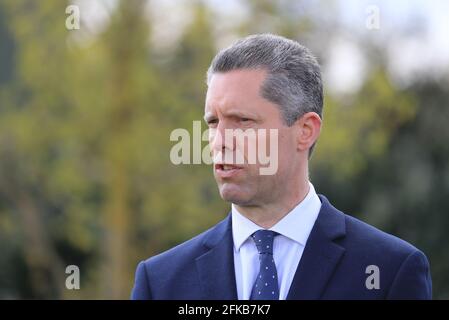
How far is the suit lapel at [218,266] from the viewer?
9.13 ft

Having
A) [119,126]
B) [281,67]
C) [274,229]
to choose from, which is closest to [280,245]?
[274,229]

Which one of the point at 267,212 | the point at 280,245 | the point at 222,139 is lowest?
the point at 280,245

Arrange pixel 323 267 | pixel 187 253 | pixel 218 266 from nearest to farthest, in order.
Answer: pixel 323 267 < pixel 218 266 < pixel 187 253

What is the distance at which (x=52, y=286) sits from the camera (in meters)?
13.9

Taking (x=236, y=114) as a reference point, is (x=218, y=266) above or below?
below

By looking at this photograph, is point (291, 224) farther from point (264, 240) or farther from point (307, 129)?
point (307, 129)

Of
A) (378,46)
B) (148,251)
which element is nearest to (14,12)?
(148,251)

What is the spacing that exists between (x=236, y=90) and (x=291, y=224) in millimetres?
481

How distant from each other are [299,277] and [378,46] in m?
11.3

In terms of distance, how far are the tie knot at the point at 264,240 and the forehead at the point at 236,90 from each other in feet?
1.37

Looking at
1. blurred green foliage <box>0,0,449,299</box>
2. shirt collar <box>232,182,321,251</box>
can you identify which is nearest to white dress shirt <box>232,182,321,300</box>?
shirt collar <box>232,182,321,251</box>

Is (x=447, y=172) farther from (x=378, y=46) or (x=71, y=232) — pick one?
(x=71, y=232)

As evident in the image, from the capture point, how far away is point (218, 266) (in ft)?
9.36

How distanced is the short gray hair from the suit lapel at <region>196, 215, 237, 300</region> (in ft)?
1.46
